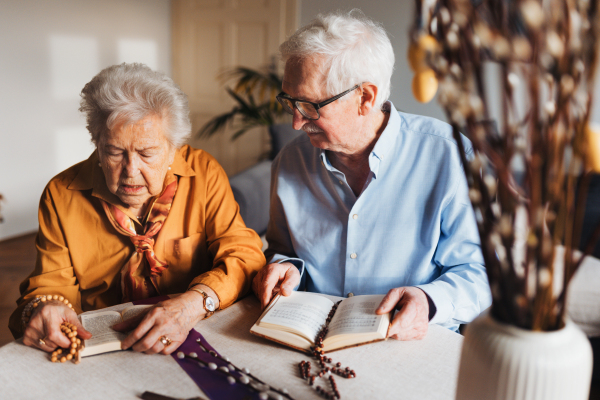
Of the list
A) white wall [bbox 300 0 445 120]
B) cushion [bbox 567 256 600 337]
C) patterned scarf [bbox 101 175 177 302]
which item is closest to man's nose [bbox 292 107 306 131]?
patterned scarf [bbox 101 175 177 302]

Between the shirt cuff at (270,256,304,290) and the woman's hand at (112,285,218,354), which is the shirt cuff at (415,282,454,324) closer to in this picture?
the shirt cuff at (270,256,304,290)

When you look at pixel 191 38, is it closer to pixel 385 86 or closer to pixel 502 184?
pixel 385 86

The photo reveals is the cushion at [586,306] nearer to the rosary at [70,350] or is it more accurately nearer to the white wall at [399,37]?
the rosary at [70,350]

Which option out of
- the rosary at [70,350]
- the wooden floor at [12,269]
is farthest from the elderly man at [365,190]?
the wooden floor at [12,269]

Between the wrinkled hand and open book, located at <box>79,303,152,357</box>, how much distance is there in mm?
25

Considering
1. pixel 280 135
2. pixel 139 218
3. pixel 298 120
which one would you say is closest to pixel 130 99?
pixel 139 218

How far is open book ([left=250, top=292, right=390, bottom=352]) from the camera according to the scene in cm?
97

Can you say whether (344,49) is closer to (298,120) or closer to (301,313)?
(298,120)

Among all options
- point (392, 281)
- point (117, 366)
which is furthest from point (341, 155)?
point (117, 366)

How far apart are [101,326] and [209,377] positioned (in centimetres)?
34

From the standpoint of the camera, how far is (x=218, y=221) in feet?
4.68

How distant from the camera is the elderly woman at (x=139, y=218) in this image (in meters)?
1.25

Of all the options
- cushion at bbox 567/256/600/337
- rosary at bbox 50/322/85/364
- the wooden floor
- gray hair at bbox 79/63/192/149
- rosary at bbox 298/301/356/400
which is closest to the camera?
rosary at bbox 298/301/356/400

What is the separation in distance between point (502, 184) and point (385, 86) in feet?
3.16
